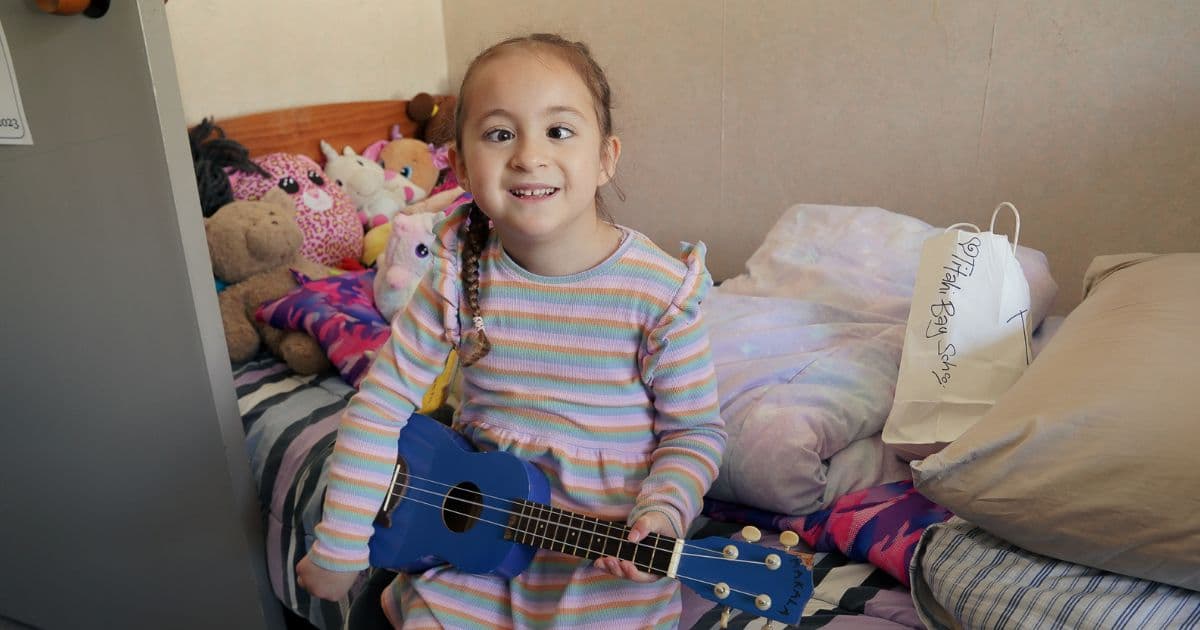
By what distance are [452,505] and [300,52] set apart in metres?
1.43

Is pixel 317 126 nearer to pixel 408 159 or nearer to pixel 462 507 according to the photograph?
pixel 408 159

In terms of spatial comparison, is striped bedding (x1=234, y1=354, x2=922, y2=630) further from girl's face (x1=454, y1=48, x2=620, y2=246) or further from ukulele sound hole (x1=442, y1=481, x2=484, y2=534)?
girl's face (x1=454, y1=48, x2=620, y2=246)

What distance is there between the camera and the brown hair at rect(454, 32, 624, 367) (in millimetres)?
820

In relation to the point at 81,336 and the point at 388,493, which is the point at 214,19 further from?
the point at 388,493

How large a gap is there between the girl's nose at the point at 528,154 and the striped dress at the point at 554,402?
0.41 feet

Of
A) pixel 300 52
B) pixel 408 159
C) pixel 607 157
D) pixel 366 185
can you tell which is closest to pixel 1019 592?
pixel 607 157

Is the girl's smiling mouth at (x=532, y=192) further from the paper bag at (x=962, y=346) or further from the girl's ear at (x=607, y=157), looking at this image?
the paper bag at (x=962, y=346)

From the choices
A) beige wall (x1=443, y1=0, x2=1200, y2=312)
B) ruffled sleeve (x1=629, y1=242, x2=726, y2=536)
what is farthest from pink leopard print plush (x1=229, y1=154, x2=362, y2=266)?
ruffled sleeve (x1=629, y1=242, x2=726, y2=536)

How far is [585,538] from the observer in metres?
0.75

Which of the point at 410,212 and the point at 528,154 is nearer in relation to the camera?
the point at 528,154

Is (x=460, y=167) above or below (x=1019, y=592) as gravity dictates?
above

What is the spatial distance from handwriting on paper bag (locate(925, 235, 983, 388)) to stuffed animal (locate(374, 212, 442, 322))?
84cm

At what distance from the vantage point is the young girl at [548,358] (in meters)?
0.79

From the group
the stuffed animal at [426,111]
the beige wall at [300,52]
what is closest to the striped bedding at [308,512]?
the beige wall at [300,52]
